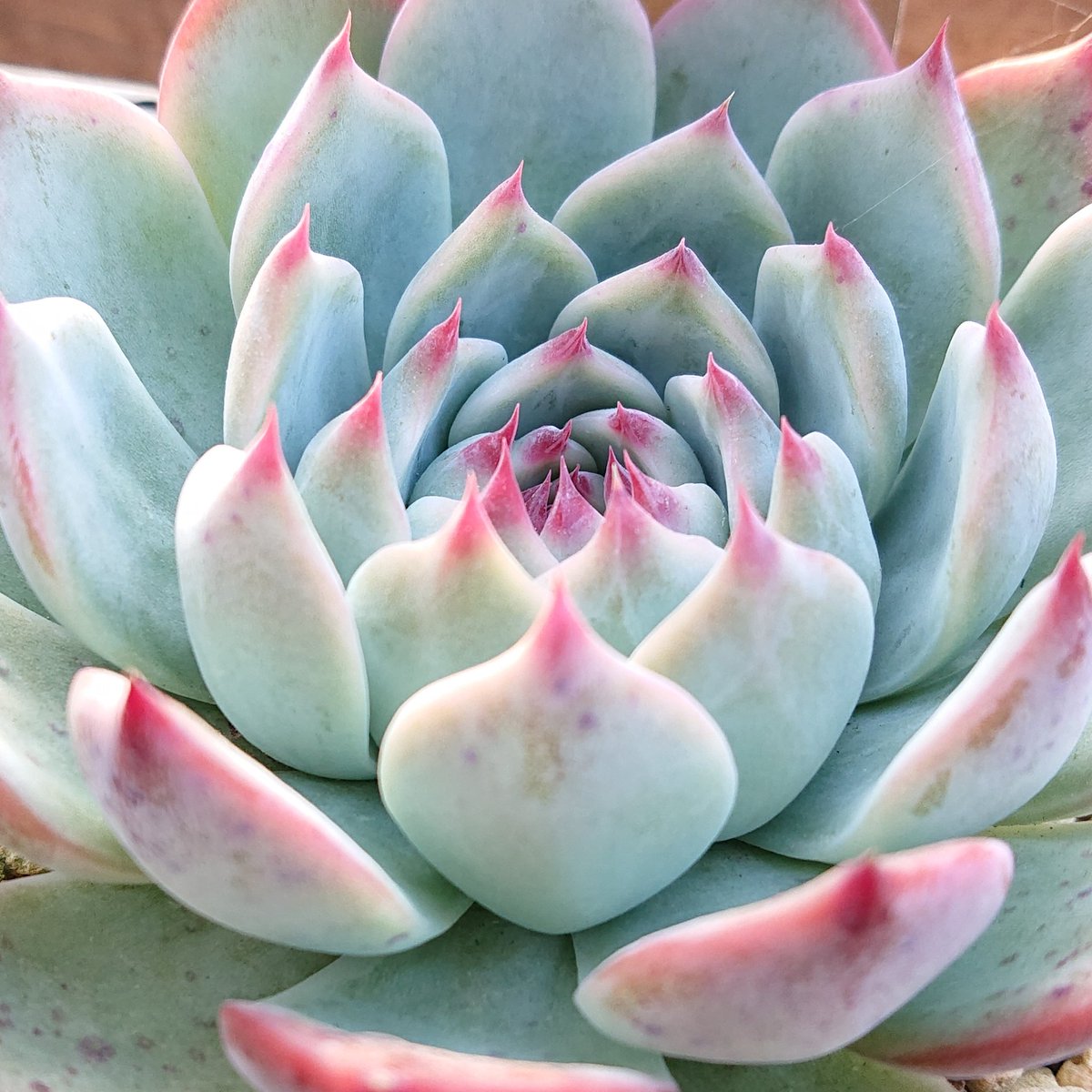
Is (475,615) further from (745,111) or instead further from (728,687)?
(745,111)

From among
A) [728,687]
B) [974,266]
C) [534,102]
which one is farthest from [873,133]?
[728,687]

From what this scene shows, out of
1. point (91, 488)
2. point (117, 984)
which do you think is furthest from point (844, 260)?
point (117, 984)

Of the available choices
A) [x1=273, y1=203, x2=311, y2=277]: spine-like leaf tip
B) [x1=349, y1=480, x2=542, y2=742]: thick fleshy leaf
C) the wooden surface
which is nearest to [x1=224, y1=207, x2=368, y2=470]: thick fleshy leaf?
[x1=273, y1=203, x2=311, y2=277]: spine-like leaf tip

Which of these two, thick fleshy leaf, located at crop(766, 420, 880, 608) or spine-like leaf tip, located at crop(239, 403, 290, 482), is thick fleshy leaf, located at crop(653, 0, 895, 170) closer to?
thick fleshy leaf, located at crop(766, 420, 880, 608)

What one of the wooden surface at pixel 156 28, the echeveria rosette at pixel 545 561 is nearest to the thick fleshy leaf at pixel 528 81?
the echeveria rosette at pixel 545 561

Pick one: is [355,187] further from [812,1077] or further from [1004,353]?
[812,1077]

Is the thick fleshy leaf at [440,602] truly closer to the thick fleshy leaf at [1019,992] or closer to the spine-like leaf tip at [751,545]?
the spine-like leaf tip at [751,545]
